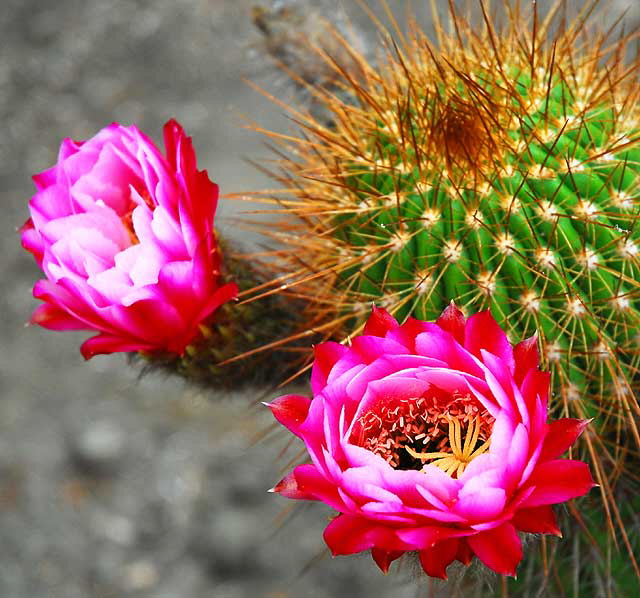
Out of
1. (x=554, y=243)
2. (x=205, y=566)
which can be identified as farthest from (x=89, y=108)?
(x=554, y=243)

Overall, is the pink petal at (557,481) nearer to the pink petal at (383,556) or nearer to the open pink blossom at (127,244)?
the pink petal at (383,556)

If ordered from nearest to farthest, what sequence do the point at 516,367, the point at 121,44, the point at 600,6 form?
the point at 516,367 → the point at 600,6 → the point at 121,44

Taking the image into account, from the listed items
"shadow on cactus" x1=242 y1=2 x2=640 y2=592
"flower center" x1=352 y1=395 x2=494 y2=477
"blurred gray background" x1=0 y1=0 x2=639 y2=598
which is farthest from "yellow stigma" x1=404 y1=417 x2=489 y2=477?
"blurred gray background" x1=0 y1=0 x2=639 y2=598

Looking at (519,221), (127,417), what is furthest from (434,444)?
(127,417)

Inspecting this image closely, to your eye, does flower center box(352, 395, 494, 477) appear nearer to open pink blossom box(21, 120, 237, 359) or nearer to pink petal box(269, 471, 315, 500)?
pink petal box(269, 471, 315, 500)

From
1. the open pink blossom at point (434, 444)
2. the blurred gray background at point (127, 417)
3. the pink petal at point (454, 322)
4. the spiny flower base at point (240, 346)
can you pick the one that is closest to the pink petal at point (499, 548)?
the open pink blossom at point (434, 444)

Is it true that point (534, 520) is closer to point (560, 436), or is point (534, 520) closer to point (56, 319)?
A: point (560, 436)

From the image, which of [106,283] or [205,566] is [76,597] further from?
[106,283]
